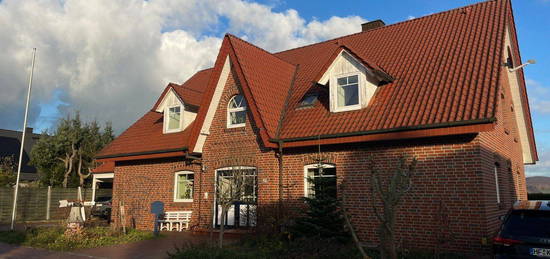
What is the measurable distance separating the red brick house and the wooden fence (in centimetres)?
916

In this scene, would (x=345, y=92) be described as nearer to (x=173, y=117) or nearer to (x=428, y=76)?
(x=428, y=76)

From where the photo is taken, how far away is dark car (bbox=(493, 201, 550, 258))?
5977 mm

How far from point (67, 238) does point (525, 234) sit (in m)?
12.4

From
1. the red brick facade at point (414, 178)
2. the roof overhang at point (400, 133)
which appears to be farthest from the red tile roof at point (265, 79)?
the roof overhang at point (400, 133)

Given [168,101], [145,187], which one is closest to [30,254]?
[145,187]

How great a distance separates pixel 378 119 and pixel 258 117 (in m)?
4.00

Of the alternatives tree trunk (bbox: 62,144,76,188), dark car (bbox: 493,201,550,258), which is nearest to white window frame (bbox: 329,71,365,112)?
dark car (bbox: 493,201,550,258)

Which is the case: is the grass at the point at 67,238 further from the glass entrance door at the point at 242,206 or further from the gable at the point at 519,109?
the gable at the point at 519,109

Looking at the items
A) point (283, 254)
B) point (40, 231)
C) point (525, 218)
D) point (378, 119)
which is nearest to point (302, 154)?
point (378, 119)

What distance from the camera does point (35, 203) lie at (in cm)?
2400

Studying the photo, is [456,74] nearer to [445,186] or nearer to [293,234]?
[445,186]

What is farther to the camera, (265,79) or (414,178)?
(265,79)

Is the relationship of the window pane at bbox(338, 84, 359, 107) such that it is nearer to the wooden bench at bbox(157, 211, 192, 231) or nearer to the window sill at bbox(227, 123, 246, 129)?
the window sill at bbox(227, 123, 246, 129)

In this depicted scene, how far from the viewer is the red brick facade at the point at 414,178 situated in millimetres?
10070
